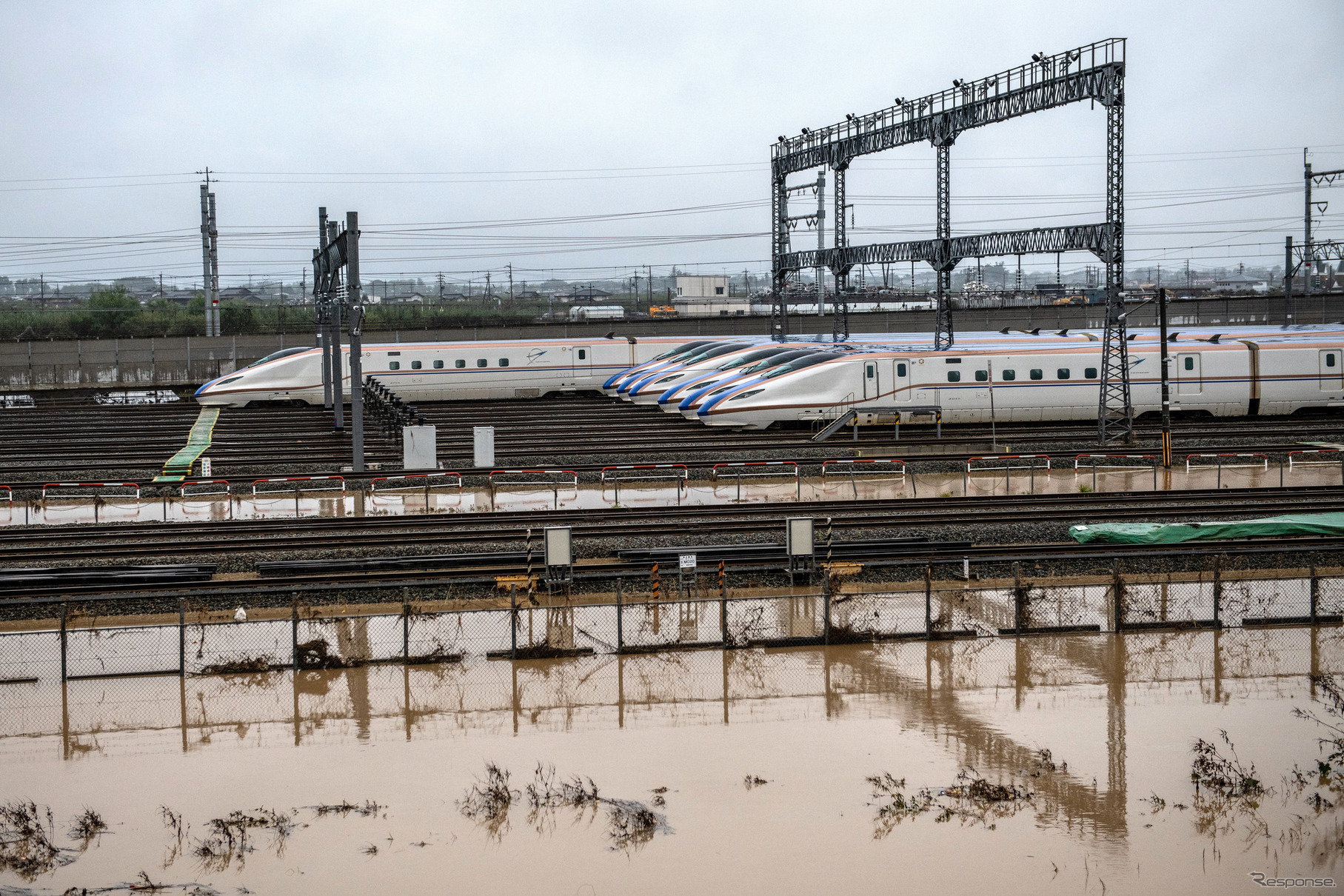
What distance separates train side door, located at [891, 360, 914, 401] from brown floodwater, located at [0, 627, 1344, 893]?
2083 centimetres

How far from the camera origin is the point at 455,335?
65.4 meters

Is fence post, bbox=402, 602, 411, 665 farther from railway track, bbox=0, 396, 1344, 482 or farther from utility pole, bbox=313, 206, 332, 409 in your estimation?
utility pole, bbox=313, 206, 332, 409

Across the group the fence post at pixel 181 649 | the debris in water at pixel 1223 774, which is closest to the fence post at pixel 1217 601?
the debris in water at pixel 1223 774

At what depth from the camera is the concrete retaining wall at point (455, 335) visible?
56.9m

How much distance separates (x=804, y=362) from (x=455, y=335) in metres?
32.1

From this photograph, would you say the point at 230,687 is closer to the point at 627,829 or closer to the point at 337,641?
the point at 337,641

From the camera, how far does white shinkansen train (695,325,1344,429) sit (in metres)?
36.9

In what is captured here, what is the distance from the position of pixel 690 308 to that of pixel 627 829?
97837 mm

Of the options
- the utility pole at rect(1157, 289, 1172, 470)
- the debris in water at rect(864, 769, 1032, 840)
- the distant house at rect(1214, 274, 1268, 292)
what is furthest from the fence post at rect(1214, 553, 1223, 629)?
the distant house at rect(1214, 274, 1268, 292)

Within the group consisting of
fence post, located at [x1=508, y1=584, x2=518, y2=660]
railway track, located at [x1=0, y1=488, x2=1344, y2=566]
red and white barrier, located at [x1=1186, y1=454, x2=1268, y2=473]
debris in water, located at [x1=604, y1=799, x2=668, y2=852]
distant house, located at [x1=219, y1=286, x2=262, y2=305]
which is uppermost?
distant house, located at [x1=219, y1=286, x2=262, y2=305]

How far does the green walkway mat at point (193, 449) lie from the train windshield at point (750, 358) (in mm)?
16777

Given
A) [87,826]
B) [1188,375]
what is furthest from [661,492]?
[1188,375]

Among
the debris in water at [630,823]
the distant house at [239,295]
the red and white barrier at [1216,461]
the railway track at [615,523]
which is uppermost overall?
the distant house at [239,295]

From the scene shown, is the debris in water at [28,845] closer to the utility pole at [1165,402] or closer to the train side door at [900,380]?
the utility pole at [1165,402]
